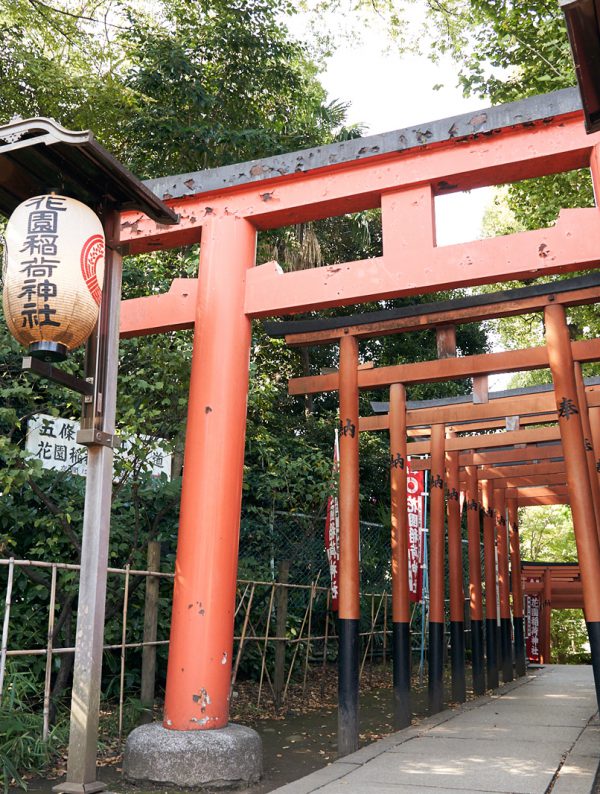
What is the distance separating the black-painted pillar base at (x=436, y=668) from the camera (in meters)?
8.20

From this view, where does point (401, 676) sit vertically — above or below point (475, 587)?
below

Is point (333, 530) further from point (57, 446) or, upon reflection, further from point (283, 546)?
point (57, 446)

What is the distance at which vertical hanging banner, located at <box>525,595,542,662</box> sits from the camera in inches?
779

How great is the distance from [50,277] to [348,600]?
376 cm

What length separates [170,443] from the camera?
6.63 metres

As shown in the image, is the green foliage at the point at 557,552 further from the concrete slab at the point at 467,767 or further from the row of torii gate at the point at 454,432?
the concrete slab at the point at 467,767

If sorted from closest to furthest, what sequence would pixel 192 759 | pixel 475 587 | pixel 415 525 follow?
pixel 192 759 < pixel 475 587 < pixel 415 525

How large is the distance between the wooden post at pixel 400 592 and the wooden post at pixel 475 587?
305 centimetres

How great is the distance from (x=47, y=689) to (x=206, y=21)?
38.7 ft

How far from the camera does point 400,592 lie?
7.47 m

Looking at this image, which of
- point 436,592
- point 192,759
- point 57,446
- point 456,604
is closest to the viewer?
point 192,759

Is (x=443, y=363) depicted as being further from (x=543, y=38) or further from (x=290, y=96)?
(x=290, y=96)

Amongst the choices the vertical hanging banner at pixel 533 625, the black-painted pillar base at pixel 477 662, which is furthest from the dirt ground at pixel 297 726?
the vertical hanging banner at pixel 533 625

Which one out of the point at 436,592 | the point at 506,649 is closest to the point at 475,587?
the point at 506,649
